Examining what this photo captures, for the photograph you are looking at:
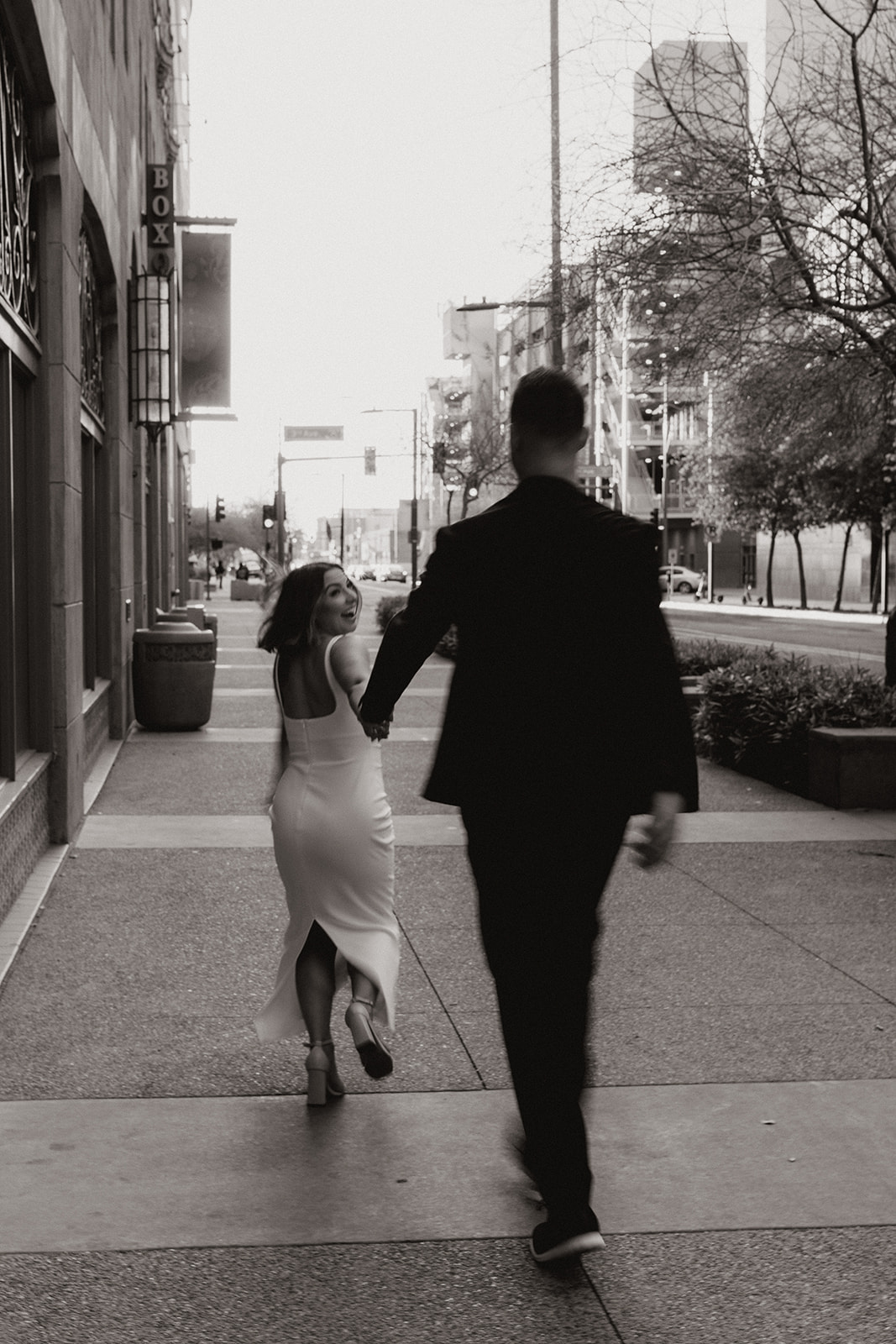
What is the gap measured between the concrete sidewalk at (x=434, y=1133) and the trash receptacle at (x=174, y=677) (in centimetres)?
751

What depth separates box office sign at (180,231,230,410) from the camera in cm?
3067

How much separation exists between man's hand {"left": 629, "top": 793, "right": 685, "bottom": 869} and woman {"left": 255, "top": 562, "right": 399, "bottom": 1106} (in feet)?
4.51

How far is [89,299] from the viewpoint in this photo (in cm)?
1323

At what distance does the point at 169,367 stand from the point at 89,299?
147 inches

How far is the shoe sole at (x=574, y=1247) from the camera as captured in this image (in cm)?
372

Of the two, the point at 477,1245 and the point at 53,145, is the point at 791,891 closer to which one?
the point at 477,1245

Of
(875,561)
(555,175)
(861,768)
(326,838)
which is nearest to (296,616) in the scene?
(326,838)

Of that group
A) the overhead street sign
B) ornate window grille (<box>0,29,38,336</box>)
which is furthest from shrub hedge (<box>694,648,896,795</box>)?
the overhead street sign

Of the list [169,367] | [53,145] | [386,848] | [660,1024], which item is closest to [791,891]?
[660,1024]

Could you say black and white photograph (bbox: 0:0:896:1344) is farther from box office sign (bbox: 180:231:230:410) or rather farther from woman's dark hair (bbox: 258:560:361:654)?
box office sign (bbox: 180:231:230:410)

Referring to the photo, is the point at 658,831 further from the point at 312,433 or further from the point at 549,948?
the point at 312,433

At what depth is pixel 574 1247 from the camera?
146 inches

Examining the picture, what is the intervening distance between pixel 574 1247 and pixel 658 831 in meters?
0.95

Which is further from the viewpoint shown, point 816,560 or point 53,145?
point 816,560
